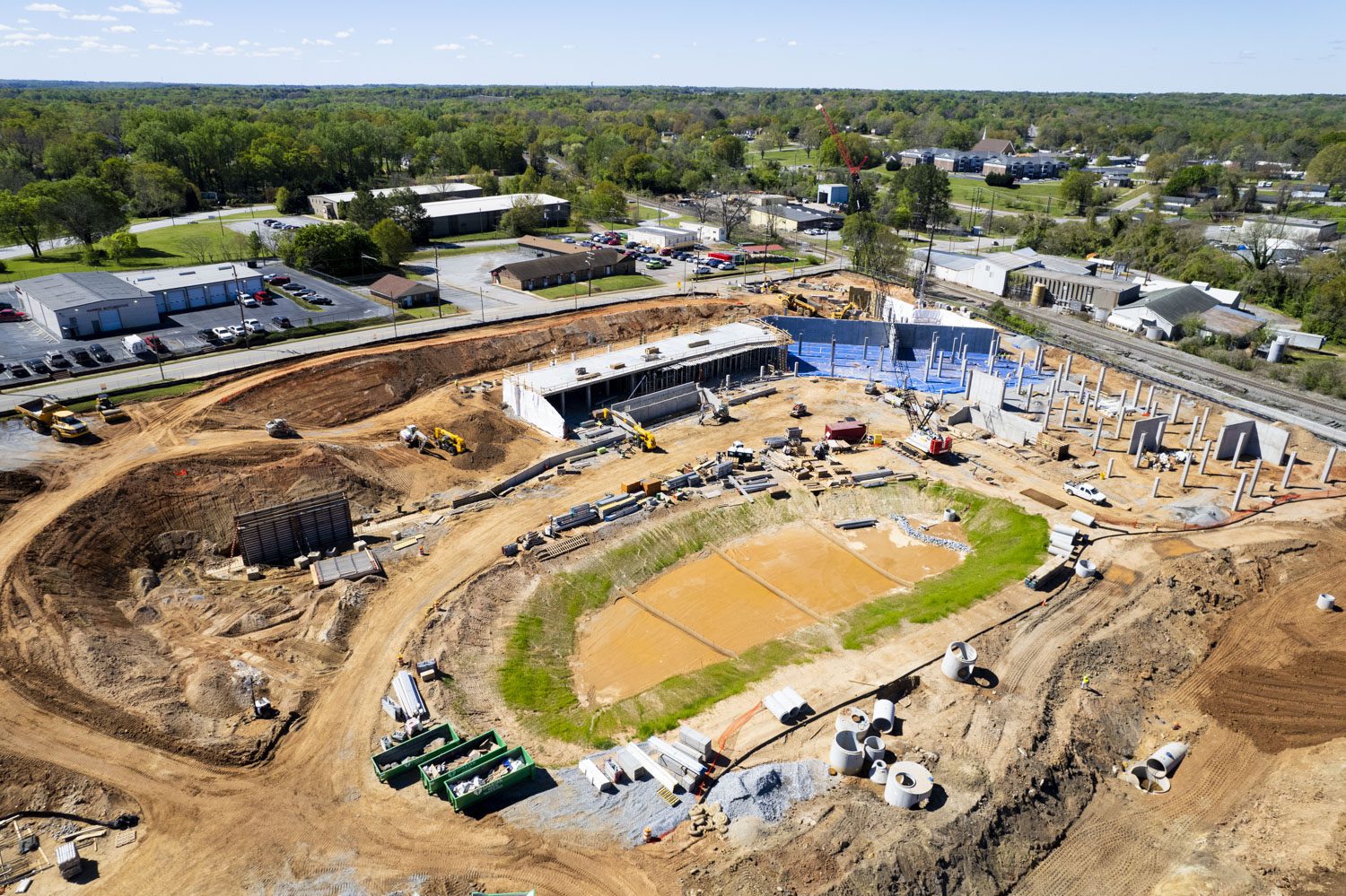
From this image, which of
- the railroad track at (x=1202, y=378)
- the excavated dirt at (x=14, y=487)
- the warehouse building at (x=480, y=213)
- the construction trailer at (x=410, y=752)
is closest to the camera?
the construction trailer at (x=410, y=752)

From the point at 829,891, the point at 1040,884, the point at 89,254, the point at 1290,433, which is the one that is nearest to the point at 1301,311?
the point at 1290,433

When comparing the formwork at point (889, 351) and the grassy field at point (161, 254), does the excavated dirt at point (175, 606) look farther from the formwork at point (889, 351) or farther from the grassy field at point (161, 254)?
the grassy field at point (161, 254)

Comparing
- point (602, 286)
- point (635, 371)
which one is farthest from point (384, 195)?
point (635, 371)

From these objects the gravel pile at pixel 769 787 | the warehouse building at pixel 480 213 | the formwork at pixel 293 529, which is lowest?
the gravel pile at pixel 769 787

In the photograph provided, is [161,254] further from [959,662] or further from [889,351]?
[959,662]

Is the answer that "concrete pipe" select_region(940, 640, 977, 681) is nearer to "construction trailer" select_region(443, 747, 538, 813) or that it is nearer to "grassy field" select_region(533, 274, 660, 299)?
"construction trailer" select_region(443, 747, 538, 813)

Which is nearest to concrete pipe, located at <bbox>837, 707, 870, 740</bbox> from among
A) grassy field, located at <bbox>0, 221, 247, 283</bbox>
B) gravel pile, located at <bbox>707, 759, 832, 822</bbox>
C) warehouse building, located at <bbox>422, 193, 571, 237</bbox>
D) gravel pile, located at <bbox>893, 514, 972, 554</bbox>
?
gravel pile, located at <bbox>707, 759, 832, 822</bbox>

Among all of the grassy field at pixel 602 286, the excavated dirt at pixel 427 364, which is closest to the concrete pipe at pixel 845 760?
the excavated dirt at pixel 427 364
